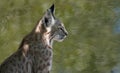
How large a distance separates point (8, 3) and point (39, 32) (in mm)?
4779

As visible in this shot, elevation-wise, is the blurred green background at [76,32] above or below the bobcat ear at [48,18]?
below

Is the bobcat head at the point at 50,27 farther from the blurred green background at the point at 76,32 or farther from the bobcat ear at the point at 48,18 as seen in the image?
the blurred green background at the point at 76,32

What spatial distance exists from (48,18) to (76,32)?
493 centimetres

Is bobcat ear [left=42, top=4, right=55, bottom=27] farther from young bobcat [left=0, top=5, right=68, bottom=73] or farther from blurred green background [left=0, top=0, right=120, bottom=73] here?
blurred green background [left=0, top=0, right=120, bottom=73]

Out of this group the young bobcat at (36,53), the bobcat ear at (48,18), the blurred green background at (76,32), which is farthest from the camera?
the blurred green background at (76,32)

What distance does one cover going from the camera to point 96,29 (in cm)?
1675

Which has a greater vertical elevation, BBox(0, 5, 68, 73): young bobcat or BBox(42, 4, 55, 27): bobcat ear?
BBox(42, 4, 55, 27): bobcat ear

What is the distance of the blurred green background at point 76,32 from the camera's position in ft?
53.8

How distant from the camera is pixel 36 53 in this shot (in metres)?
11.7

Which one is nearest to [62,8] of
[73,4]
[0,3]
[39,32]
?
[73,4]

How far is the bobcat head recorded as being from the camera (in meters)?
11.8

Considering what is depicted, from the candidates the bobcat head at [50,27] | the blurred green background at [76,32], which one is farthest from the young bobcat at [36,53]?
the blurred green background at [76,32]

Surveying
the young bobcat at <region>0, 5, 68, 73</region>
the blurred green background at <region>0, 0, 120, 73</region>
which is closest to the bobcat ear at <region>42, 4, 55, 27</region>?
the young bobcat at <region>0, 5, 68, 73</region>

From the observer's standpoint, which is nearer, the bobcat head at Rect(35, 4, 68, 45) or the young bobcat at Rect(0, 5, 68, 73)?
the young bobcat at Rect(0, 5, 68, 73)
